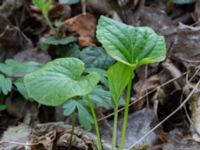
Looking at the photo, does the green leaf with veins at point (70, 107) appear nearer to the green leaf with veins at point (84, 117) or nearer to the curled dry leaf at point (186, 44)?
the green leaf with veins at point (84, 117)

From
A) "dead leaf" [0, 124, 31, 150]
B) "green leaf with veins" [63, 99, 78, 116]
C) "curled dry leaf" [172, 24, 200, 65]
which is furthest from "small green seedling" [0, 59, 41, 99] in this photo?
"curled dry leaf" [172, 24, 200, 65]

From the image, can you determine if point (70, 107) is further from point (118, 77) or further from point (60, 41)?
point (60, 41)

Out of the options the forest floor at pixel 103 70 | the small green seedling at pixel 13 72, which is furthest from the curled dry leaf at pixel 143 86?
the small green seedling at pixel 13 72

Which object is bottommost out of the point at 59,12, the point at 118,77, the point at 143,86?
the point at 143,86

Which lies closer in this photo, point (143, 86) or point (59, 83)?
point (59, 83)

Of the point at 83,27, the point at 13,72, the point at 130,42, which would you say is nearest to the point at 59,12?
the point at 83,27

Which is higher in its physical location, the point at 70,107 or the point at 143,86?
the point at 70,107
